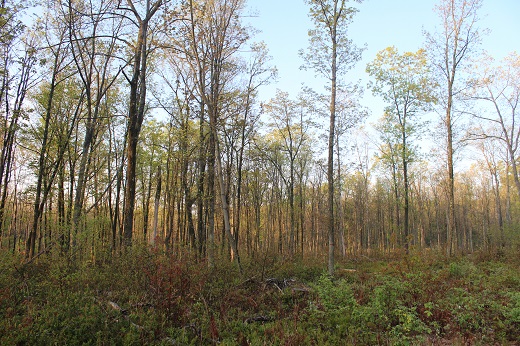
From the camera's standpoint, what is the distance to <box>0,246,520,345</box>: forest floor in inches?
202

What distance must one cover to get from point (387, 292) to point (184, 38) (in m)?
10.7

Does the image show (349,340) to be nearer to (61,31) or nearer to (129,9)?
(129,9)

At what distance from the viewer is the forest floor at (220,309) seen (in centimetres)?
512

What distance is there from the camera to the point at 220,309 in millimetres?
6730

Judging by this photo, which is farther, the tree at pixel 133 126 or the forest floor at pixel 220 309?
the tree at pixel 133 126

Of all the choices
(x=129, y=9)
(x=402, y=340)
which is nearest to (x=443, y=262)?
(x=402, y=340)

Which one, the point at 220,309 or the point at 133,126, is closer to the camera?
the point at 220,309

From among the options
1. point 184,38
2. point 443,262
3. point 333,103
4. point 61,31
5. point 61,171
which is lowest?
point 443,262

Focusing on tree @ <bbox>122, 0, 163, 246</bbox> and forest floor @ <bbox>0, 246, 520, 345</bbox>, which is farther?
tree @ <bbox>122, 0, 163, 246</bbox>

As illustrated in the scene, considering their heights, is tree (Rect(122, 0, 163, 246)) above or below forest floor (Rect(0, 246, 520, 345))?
above

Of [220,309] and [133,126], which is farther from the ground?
[133,126]

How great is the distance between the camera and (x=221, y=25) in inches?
462

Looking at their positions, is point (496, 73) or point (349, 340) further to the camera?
point (496, 73)

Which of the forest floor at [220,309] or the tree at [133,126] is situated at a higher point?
the tree at [133,126]
